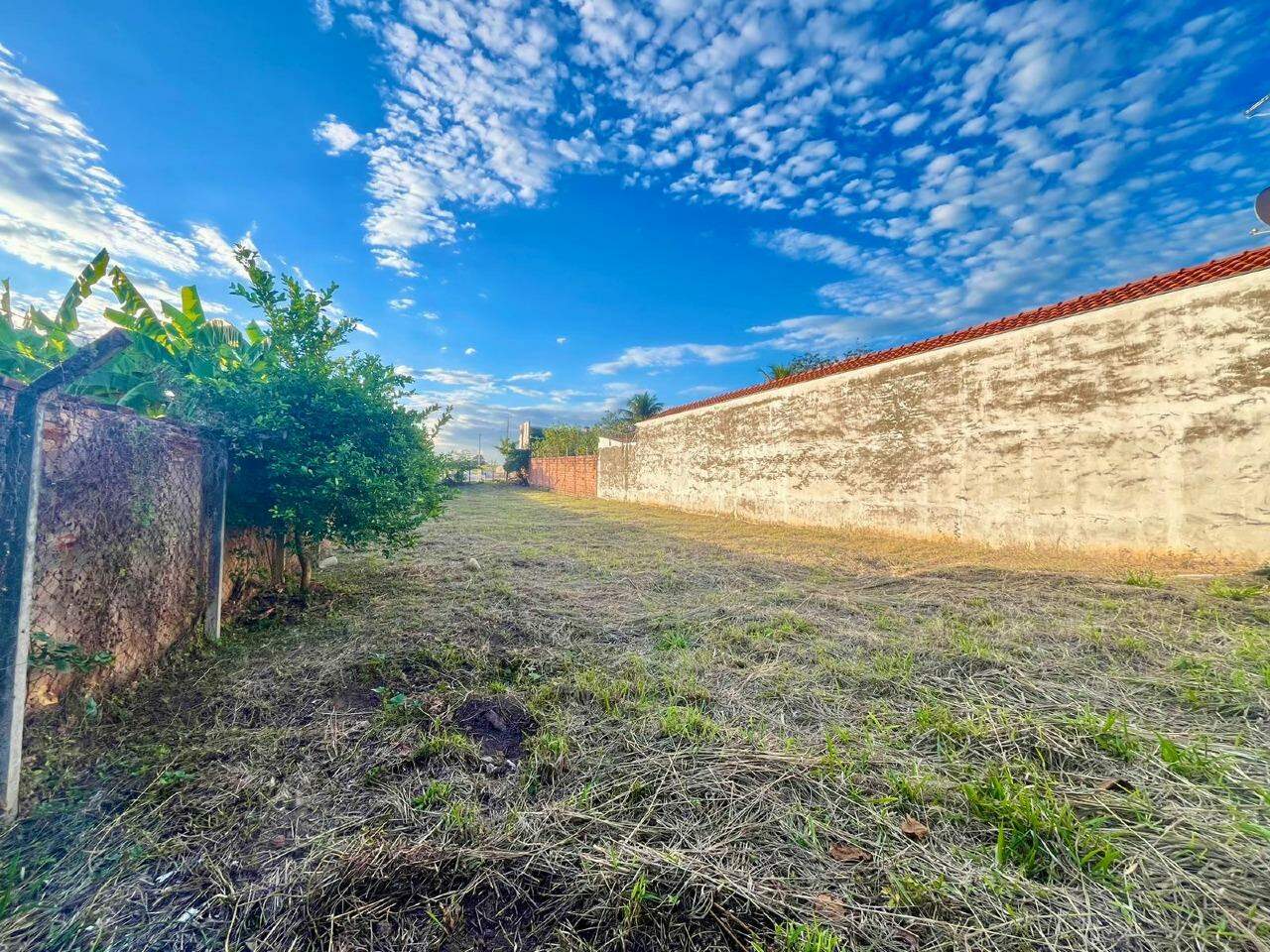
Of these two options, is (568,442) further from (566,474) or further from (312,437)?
(312,437)

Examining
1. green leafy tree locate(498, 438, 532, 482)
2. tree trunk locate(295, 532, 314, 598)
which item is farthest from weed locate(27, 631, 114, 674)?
green leafy tree locate(498, 438, 532, 482)

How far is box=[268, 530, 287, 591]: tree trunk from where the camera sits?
430cm

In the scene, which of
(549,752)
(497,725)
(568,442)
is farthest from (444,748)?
(568,442)

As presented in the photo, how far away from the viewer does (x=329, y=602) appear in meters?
4.30

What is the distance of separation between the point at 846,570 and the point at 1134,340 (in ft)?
15.8

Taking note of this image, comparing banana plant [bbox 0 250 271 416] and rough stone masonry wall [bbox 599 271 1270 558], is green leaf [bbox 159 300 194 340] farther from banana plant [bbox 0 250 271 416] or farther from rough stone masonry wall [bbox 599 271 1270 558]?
rough stone masonry wall [bbox 599 271 1270 558]

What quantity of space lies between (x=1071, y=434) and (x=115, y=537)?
1000 cm

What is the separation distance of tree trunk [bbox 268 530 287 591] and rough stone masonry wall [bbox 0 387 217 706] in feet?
3.34

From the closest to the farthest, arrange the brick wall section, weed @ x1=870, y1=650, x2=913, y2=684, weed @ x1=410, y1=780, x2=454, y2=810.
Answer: weed @ x1=410, y1=780, x2=454, y2=810, weed @ x1=870, y1=650, x2=913, y2=684, the brick wall section

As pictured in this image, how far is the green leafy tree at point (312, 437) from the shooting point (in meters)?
3.67

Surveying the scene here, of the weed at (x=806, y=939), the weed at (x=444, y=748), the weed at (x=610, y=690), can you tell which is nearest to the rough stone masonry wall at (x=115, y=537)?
the weed at (x=444, y=748)

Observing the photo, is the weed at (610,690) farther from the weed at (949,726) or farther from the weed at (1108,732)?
the weed at (1108,732)

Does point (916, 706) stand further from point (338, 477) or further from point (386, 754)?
point (338, 477)

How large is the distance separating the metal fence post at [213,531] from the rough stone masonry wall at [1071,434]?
969 cm
